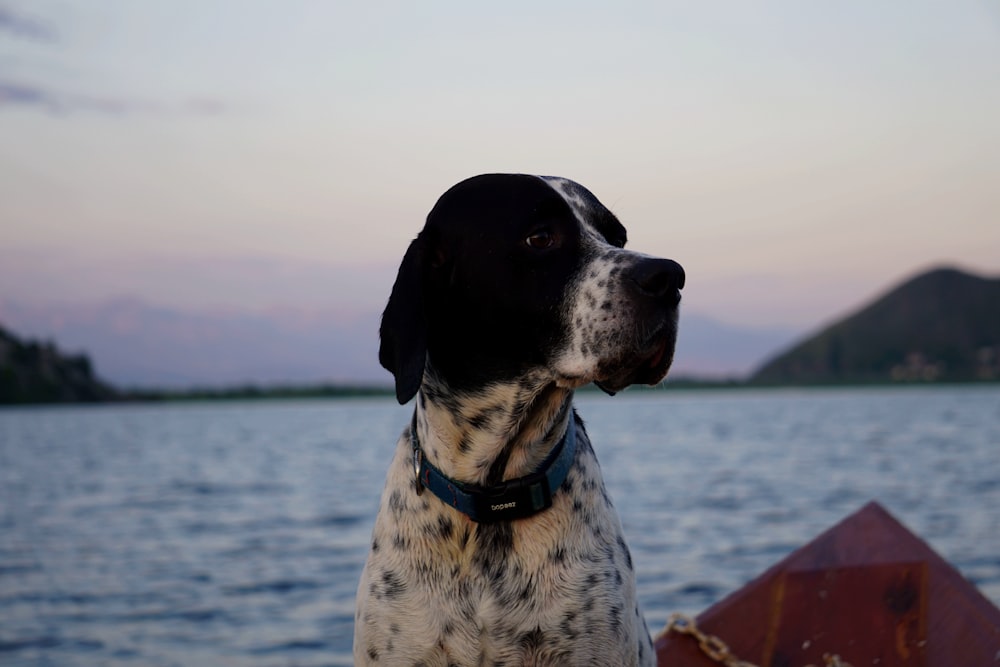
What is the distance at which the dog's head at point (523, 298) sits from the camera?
10.6 ft

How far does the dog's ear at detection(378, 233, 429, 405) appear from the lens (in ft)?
11.0

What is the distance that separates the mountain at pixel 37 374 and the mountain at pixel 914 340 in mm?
85810

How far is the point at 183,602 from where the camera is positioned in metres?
11.2

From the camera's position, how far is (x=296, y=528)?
1577 centimetres

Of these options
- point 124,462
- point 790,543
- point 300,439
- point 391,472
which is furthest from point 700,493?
point 300,439

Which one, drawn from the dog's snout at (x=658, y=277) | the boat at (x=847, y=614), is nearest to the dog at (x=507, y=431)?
the dog's snout at (x=658, y=277)

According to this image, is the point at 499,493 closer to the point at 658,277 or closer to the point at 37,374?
the point at 658,277

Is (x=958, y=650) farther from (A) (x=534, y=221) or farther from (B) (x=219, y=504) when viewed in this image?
(B) (x=219, y=504)

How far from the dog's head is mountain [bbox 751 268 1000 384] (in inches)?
5261

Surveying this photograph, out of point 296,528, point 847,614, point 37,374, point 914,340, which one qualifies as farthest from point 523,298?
point 914,340

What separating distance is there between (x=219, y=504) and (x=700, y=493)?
29.6ft

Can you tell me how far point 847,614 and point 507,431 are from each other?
10.2 ft

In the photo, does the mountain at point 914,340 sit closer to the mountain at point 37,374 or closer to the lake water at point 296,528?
the mountain at point 37,374

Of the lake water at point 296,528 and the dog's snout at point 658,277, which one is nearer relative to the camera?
the dog's snout at point 658,277
